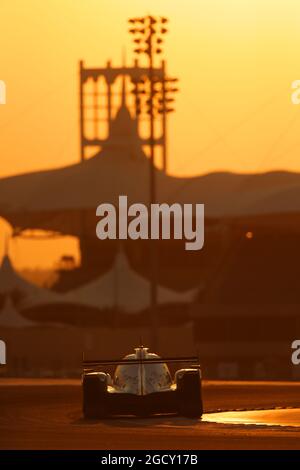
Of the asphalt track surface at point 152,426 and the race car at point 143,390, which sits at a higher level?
the race car at point 143,390

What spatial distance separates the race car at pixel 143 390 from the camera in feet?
120

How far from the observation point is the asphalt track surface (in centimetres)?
2883

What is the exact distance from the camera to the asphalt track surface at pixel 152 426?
94.6 ft

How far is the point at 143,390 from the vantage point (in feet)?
120

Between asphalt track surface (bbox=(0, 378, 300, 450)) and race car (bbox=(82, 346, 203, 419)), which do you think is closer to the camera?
asphalt track surface (bbox=(0, 378, 300, 450))

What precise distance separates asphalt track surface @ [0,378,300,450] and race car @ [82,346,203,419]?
1.08 feet

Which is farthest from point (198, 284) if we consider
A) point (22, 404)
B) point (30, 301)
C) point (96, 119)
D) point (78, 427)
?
point (78, 427)

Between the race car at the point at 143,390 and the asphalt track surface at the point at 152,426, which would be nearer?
the asphalt track surface at the point at 152,426

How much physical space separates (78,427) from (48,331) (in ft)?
190

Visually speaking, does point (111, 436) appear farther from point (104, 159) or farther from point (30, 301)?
point (104, 159)

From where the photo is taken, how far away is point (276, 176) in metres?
132

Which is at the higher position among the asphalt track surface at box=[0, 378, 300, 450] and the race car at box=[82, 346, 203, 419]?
the race car at box=[82, 346, 203, 419]

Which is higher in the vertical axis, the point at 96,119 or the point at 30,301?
the point at 96,119

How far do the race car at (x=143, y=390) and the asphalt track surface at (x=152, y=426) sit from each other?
0.33 meters
